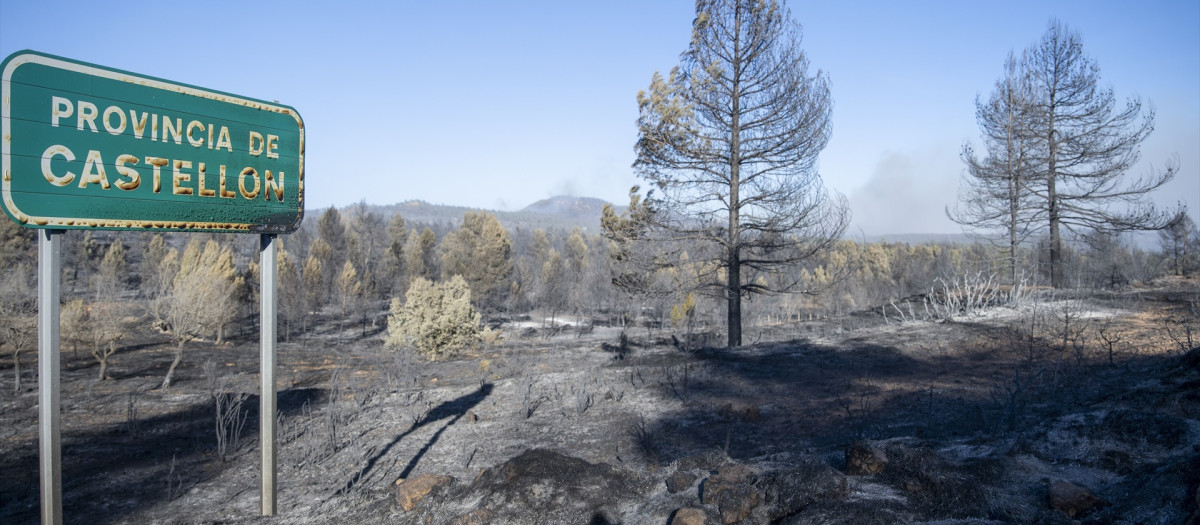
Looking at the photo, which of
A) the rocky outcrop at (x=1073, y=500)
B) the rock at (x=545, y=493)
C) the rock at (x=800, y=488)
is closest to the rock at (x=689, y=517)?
the rock at (x=800, y=488)

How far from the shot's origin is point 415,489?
3.58 m


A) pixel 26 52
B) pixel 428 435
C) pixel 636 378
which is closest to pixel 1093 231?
pixel 636 378

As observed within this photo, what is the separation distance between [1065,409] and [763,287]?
261 inches

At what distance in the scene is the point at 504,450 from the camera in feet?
16.6

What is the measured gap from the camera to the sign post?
2.41 meters

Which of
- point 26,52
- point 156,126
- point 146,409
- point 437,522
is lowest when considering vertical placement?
point 146,409

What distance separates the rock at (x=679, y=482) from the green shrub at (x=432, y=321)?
1406 centimetres

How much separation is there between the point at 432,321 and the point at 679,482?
14291mm

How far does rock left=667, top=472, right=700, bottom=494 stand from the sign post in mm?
2108

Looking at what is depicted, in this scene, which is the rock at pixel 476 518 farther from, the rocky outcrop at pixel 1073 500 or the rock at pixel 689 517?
the rocky outcrop at pixel 1073 500

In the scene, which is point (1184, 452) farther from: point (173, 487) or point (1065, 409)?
point (173, 487)

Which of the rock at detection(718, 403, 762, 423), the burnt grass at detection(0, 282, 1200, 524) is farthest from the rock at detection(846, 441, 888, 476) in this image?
the rock at detection(718, 403, 762, 423)

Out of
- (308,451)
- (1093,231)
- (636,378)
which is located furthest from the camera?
(1093,231)

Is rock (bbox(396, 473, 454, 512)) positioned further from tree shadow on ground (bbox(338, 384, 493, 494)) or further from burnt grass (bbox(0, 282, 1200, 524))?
tree shadow on ground (bbox(338, 384, 493, 494))
